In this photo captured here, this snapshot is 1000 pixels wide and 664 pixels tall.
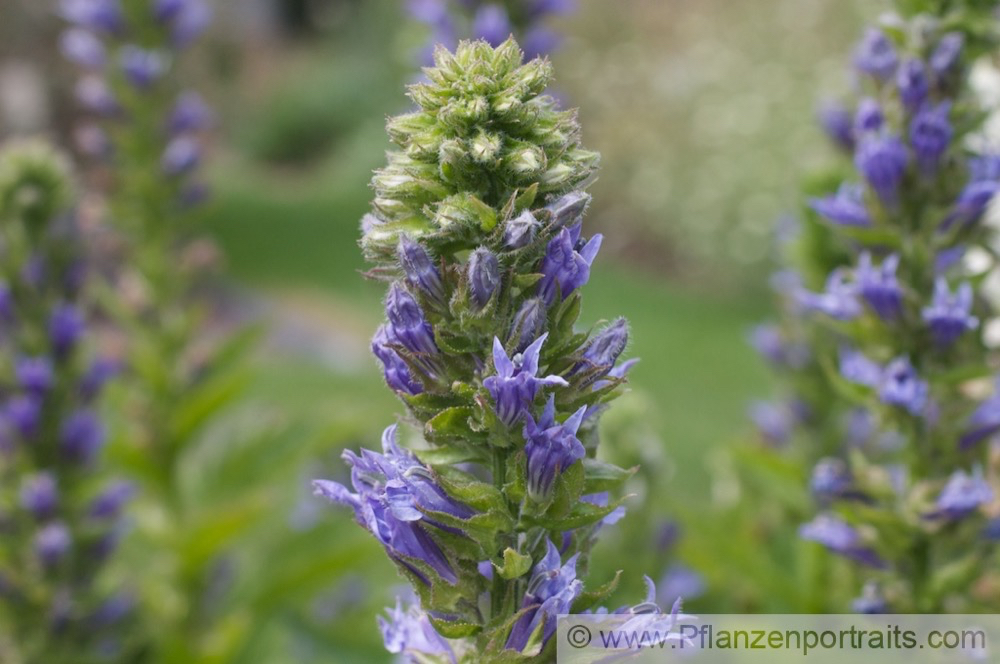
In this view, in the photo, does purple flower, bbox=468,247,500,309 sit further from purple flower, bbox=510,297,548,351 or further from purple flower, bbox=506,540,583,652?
purple flower, bbox=506,540,583,652

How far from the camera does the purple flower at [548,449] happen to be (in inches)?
48.7

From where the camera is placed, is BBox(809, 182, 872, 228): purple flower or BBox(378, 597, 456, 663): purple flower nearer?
BBox(378, 597, 456, 663): purple flower

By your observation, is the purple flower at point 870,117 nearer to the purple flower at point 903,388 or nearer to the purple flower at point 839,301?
the purple flower at point 839,301

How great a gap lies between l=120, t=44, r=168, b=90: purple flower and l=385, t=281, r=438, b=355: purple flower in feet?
9.48

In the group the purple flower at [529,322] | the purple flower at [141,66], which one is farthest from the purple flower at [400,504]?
the purple flower at [141,66]

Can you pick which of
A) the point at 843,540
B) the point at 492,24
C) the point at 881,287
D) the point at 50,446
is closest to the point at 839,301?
the point at 881,287

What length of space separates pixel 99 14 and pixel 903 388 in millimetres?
3194

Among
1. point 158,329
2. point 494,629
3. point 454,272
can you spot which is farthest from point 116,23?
point 494,629

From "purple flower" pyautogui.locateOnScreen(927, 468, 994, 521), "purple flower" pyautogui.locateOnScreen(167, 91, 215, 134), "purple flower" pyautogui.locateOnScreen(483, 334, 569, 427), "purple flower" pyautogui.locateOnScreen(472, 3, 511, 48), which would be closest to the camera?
"purple flower" pyautogui.locateOnScreen(483, 334, 569, 427)

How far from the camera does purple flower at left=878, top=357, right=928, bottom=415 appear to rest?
204 cm

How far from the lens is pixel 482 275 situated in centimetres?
126

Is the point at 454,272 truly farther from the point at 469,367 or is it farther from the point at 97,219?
the point at 97,219

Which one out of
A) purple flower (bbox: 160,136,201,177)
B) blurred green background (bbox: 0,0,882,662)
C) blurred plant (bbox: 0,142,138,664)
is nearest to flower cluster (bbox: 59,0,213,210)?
purple flower (bbox: 160,136,201,177)

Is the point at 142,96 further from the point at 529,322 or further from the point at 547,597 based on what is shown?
the point at 547,597
